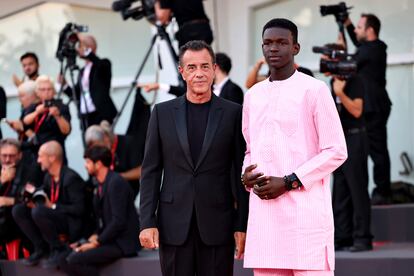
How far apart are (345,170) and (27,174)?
322 centimetres

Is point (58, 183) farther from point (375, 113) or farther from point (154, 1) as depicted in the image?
point (375, 113)

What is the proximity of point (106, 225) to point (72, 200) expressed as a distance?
1.85ft

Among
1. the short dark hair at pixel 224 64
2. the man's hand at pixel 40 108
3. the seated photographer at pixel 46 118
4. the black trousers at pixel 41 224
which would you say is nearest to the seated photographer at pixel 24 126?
the seated photographer at pixel 46 118

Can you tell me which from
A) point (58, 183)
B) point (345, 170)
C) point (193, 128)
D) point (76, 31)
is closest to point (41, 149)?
point (58, 183)

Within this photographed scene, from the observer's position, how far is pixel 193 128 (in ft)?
14.9

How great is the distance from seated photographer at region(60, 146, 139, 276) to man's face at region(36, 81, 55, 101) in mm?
1172

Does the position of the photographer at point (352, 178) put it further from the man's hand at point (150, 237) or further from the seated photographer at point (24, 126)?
the seated photographer at point (24, 126)

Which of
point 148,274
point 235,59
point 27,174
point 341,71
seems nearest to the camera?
point 341,71

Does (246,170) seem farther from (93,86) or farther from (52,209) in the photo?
(93,86)

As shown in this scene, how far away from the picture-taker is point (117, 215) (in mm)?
7676

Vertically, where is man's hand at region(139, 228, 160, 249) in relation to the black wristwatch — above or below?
below

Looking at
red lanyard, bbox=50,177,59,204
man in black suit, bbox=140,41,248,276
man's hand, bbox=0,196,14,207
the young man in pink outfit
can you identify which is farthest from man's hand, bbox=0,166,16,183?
the young man in pink outfit

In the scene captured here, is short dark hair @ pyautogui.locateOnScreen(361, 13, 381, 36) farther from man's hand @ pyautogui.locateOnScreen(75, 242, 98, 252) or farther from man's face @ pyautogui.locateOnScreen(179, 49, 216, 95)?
man's face @ pyautogui.locateOnScreen(179, 49, 216, 95)

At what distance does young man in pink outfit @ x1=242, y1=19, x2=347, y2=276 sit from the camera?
13.4 feet
